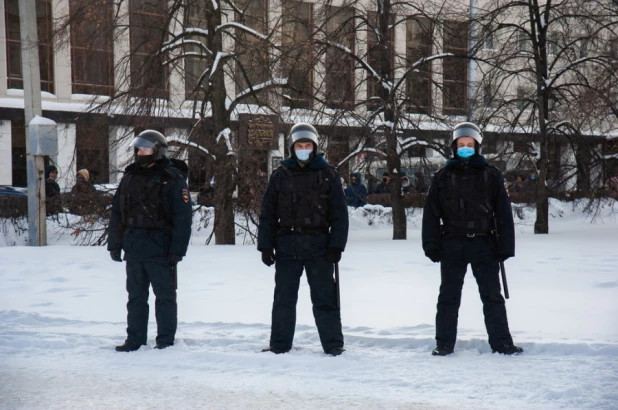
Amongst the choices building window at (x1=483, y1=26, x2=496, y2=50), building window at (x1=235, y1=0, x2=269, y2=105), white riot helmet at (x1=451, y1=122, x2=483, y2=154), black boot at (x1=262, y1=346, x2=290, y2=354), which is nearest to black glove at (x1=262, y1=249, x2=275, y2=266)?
black boot at (x1=262, y1=346, x2=290, y2=354)

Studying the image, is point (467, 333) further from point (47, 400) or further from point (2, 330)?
point (2, 330)

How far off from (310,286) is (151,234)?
1398 millimetres

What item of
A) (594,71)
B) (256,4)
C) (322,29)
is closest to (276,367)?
(322,29)

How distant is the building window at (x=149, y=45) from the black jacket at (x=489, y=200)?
10.9 metres

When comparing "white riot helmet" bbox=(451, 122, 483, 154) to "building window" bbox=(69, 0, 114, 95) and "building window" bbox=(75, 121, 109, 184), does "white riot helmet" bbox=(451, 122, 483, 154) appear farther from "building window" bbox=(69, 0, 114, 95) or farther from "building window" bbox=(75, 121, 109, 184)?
"building window" bbox=(75, 121, 109, 184)

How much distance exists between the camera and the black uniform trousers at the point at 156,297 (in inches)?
283

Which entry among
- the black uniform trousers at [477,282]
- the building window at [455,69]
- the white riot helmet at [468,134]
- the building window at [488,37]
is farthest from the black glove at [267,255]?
the building window at [488,37]

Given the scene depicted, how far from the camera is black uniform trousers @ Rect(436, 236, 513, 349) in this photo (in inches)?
264

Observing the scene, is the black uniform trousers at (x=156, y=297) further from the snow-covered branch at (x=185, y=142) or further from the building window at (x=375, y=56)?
the building window at (x=375, y=56)

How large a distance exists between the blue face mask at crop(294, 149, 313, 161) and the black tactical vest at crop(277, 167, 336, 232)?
0.34 feet

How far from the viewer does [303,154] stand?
272 inches

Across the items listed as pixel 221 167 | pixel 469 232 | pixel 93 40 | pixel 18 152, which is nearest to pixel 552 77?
pixel 221 167

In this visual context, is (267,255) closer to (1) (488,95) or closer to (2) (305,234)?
(2) (305,234)

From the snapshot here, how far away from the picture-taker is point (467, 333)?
761 cm
